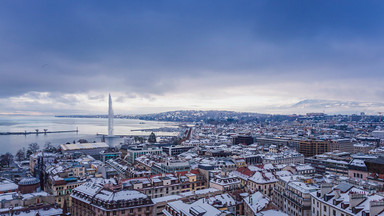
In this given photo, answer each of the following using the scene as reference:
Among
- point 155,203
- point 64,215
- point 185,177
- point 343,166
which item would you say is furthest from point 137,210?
point 343,166

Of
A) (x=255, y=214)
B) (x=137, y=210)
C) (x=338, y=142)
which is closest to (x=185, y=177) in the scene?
(x=137, y=210)

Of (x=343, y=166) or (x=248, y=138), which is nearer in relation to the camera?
(x=343, y=166)

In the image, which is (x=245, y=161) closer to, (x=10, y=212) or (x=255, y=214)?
(x=255, y=214)

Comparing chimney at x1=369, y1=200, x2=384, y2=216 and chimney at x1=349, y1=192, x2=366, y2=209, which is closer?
chimney at x1=369, y1=200, x2=384, y2=216

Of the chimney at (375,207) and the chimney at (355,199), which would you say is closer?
the chimney at (375,207)

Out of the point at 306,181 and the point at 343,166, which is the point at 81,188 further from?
the point at 343,166

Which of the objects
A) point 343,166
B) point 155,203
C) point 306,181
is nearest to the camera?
point 155,203

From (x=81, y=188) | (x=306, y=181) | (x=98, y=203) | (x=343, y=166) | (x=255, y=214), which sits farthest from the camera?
(x=343, y=166)

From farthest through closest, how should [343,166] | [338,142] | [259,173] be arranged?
[338,142], [343,166], [259,173]

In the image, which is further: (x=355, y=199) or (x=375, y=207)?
(x=355, y=199)
